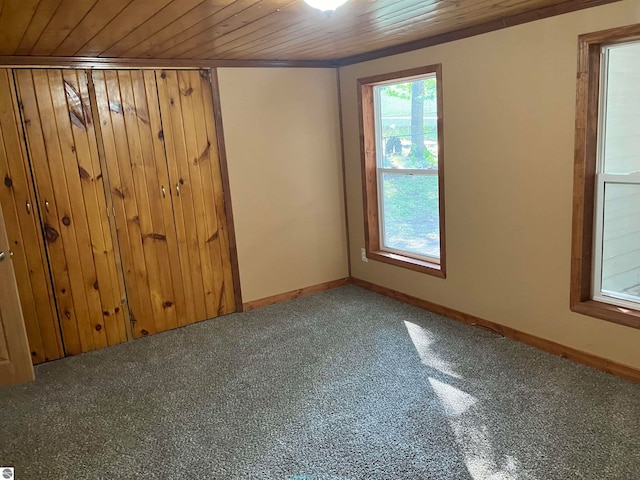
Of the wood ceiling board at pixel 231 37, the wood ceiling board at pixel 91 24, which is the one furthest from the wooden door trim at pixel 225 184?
the wood ceiling board at pixel 91 24

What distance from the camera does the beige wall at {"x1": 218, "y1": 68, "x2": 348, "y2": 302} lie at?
418cm

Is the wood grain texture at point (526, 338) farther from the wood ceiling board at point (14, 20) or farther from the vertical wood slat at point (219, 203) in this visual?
the wood ceiling board at point (14, 20)

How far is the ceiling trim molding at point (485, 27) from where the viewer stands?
2.76 m

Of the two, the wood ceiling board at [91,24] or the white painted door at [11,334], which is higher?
the wood ceiling board at [91,24]

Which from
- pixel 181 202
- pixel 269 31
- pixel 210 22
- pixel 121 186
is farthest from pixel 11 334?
pixel 269 31

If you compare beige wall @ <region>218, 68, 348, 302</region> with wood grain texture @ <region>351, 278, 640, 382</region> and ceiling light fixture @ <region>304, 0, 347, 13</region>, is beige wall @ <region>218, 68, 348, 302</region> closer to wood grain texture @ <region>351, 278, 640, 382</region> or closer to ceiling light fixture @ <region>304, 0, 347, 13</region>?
wood grain texture @ <region>351, 278, 640, 382</region>

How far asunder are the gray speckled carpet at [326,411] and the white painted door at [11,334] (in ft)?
0.35

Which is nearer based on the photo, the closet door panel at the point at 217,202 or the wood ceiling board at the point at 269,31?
the wood ceiling board at the point at 269,31

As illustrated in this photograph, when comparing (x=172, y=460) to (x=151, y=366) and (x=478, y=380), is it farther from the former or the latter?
(x=478, y=380)

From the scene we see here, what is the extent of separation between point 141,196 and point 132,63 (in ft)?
3.15

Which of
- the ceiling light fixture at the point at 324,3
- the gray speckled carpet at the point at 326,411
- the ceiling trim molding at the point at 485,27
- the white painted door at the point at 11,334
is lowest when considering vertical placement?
the gray speckled carpet at the point at 326,411

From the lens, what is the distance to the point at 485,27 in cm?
321

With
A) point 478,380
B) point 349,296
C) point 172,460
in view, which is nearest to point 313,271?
point 349,296

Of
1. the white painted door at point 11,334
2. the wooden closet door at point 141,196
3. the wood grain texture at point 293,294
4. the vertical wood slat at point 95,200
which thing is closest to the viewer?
the white painted door at point 11,334
